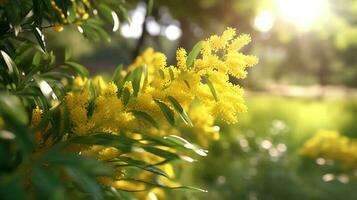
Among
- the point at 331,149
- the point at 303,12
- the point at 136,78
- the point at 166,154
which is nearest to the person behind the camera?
the point at 166,154

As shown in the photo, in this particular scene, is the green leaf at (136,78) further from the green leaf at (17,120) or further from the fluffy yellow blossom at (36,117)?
the green leaf at (17,120)

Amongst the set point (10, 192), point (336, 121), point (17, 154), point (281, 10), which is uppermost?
point (281, 10)

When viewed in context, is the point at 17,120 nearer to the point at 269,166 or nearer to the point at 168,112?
the point at 168,112

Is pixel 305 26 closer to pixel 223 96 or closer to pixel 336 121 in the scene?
pixel 336 121

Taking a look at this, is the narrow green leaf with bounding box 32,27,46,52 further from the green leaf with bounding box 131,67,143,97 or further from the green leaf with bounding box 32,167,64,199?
the green leaf with bounding box 32,167,64,199

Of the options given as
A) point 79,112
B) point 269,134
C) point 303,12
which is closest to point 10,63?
point 79,112

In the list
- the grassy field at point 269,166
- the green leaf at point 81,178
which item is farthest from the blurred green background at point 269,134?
the green leaf at point 81,178

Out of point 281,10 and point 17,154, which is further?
point 281,10

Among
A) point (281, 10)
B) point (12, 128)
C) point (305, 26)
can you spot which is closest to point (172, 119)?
point (12, 128)
